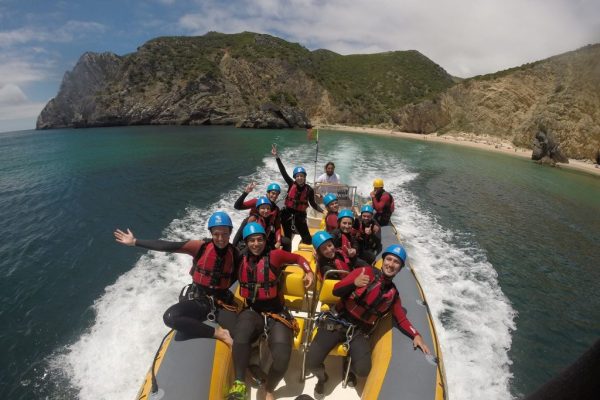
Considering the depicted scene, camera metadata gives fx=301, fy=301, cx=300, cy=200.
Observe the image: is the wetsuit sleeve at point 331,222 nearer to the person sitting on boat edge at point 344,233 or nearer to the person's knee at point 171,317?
the person sitting on boat edge at point 344,233

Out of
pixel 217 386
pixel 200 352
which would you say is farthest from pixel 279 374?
pixel 200 352

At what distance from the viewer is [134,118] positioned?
7438cm

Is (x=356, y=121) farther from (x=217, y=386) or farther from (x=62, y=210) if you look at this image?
(x=217, y=386)

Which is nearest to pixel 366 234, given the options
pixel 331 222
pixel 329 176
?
pixel 331 222

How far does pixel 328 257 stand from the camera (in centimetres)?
464

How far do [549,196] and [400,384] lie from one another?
23.3 meters

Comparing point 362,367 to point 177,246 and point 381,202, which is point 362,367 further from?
point 381,202

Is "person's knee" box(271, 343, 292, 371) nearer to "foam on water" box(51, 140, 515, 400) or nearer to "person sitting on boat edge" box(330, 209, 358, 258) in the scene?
"person sitting on boat edge" box(330, 209, 358, 258)

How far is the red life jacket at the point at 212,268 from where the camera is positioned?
4059mm

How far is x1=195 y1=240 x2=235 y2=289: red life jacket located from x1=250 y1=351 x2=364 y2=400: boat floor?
1517 millimetres

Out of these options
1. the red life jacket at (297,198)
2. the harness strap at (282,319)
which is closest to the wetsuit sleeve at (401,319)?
the harness strap at (282,319)

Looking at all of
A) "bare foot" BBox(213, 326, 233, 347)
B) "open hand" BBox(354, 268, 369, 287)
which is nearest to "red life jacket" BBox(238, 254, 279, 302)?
"bare foot" BBox(213, 326, 233, 347)

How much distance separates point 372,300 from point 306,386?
5.02 ft

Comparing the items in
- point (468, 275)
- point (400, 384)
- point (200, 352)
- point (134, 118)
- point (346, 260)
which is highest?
point (134, 118)
